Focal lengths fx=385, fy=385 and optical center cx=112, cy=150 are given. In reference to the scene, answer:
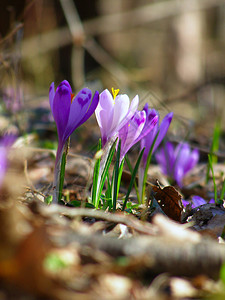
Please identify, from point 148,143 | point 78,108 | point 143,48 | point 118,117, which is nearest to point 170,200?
point 148,143

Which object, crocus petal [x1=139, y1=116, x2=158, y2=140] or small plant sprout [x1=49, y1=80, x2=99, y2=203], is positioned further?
crocus petal [x1=139, y1=116, x2=158, y2=140]

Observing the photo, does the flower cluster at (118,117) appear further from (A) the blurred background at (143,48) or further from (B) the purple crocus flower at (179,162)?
(A) the blurred background at (143,48)

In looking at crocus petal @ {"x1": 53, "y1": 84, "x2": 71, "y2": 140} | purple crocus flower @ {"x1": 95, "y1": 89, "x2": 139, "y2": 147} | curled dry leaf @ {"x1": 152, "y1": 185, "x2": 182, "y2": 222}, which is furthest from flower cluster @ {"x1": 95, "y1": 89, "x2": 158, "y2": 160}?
curled dry leaf @ {"x1": 152, "y1": 185, "x2": 182, "y2": 222}

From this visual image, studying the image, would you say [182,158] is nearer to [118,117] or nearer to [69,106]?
[118,117]

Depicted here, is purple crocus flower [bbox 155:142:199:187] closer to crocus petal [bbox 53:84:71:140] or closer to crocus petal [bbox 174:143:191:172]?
crocus petal [bbox 174:143:191:172]

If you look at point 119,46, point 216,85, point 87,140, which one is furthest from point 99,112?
point 216,85
